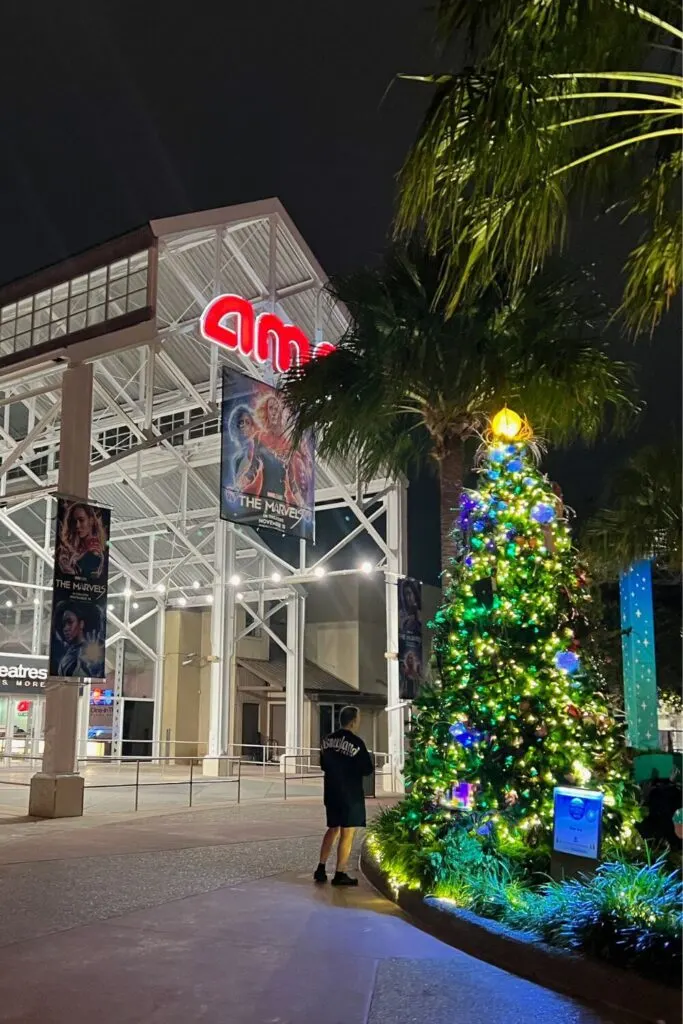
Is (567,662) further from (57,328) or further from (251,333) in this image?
(251,333)

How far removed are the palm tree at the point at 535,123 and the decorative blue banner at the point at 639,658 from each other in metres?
12.6

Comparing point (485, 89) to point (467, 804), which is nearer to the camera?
point (485, 89)

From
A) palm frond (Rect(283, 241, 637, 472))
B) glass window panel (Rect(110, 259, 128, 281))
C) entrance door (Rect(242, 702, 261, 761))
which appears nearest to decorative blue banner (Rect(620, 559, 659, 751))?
palm frond (Rect(283, 241, 637, 472))

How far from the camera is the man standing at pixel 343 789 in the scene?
323 inches

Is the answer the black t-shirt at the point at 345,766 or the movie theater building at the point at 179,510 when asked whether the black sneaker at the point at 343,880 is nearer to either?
the black t-shirt at the point at 345,766

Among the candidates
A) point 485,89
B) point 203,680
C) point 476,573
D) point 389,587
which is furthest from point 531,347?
point 203,680

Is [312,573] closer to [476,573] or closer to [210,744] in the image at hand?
[210,744]

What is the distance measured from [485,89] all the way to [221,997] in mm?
4936

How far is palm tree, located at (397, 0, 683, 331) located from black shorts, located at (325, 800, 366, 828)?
489cm

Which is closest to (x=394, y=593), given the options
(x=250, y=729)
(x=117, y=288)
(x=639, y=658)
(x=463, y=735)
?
(x=639, y=658)

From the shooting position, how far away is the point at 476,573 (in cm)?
826

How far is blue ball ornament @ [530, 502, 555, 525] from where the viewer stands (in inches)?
321

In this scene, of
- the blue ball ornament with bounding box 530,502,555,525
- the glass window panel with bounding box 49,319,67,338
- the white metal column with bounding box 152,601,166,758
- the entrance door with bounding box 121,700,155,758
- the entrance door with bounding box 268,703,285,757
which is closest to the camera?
the blue ball ornament with bounding box 530,502,555,525

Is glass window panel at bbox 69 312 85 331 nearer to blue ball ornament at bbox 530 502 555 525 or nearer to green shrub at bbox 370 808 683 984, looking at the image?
blue ball ornament at bbox 530 502 555 525
